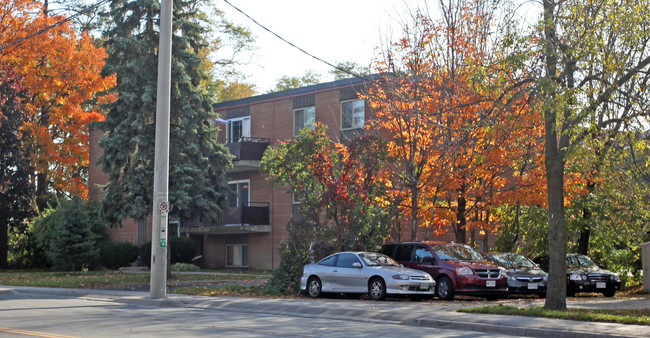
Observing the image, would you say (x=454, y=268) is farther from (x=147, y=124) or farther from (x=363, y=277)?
(x=147, y=124)

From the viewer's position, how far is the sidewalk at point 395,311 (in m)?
14.1

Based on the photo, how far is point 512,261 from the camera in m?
24.3

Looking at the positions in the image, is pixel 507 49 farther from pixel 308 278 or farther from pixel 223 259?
pixel 223 259

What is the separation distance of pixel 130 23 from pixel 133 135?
4.47 metres

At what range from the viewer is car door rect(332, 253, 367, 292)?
20.8 m

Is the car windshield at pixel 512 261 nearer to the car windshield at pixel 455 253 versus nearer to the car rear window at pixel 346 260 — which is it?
the car windshield at pixel 455 253

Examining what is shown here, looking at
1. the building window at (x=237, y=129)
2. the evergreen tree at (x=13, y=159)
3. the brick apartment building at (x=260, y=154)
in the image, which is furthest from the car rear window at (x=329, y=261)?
the evergreen tree at (x=13, y=159)

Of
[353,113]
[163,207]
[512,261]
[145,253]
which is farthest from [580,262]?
[145,253]

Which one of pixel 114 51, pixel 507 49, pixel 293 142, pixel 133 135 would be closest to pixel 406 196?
pixel 293 142

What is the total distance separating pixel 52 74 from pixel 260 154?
12.9 m

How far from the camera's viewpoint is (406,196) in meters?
25.7

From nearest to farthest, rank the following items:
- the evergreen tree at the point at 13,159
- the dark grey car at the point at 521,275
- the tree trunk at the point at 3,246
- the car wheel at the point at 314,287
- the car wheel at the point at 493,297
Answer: the car wheel at the point at 314,287, the car wheel at the point at 493,297, the dark grey car at the point at 521,275, the evergreen tree at the point at 13,159, the tree trunk at the point at 3,246

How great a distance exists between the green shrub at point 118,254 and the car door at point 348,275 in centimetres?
2359

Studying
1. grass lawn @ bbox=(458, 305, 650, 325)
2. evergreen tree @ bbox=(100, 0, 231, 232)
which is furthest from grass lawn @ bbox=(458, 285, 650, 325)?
evergreen tree @ bbox=(100, 0, 231, 232)
